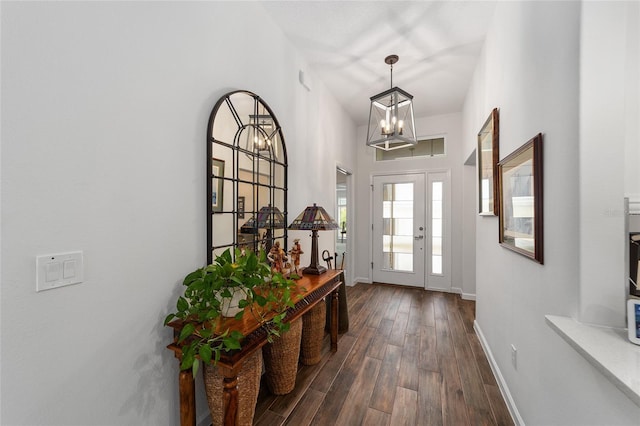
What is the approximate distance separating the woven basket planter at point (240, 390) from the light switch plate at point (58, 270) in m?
0.73

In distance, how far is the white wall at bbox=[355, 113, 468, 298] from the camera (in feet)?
13.6

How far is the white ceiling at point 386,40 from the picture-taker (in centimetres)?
206

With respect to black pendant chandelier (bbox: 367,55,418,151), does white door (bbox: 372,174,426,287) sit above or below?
below

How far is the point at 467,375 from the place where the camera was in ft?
6.67

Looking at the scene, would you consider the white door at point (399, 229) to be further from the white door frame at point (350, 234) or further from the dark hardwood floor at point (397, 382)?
the dark hardwood floor at point (397, 382)

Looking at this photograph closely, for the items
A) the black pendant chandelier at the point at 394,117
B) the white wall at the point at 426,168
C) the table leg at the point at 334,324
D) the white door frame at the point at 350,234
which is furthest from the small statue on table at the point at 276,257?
the white wall at the point at 426,168

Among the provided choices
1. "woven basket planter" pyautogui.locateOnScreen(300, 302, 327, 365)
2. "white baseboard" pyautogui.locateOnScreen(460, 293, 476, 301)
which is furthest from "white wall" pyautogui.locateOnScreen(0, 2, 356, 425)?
"white baseboard" pyautogui.locateOnScreen(460, 293, 476, 301)

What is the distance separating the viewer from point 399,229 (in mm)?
4496

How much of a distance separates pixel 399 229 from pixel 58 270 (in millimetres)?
4246

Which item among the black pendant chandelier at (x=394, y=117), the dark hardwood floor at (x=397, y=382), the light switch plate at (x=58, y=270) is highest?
the black pendant chandelier at (x=394, y=117)

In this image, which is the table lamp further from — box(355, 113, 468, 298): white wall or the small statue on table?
box(355, 113, 468, 298): white wall

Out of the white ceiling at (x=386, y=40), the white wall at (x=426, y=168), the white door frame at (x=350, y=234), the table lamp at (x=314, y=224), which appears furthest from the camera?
the white door frame at (x=350, y=234)

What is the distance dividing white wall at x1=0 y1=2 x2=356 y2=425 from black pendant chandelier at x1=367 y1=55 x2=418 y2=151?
4.88 feet

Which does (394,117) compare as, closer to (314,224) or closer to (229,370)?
(314,224)
